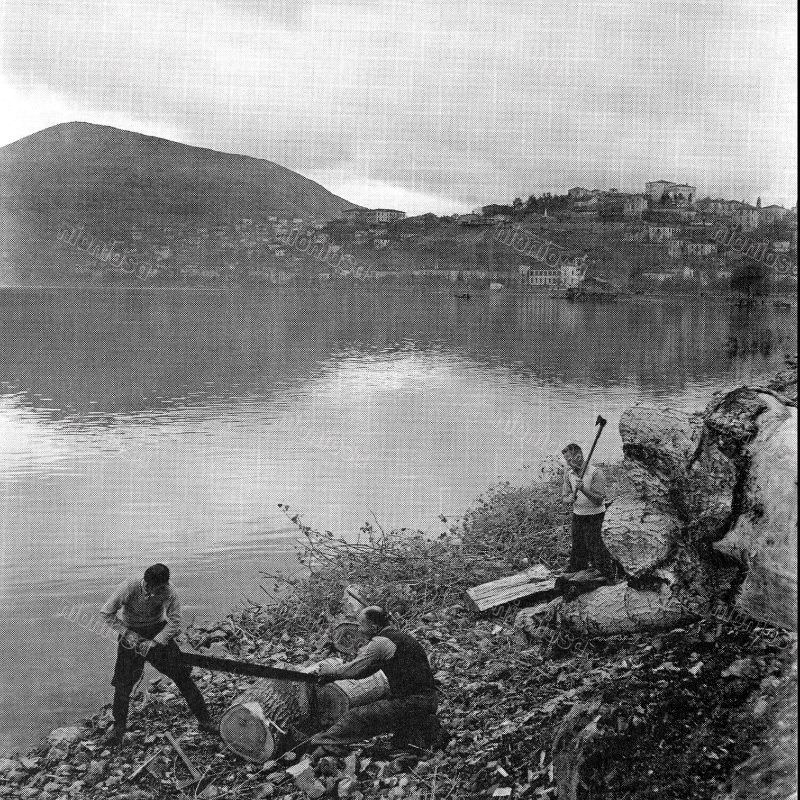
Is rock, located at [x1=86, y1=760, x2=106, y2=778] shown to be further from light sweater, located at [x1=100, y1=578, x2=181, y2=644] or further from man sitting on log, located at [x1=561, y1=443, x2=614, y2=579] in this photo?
man sitting on log, located at [x1=561, y1=443, x2=614, y2=579]

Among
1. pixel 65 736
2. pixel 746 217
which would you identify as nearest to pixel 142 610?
pixel 65 736

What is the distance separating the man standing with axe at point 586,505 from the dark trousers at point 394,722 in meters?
1.97

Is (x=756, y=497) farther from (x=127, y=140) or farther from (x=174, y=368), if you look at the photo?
(x=174, y=368)

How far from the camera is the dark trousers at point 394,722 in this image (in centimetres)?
542

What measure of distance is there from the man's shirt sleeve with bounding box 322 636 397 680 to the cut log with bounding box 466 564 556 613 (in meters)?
1.90

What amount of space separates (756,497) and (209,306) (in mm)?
66764

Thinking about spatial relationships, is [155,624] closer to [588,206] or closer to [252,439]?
[252,439]

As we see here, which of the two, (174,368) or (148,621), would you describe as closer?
(148,621)

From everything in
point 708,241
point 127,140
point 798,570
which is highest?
point 127,140

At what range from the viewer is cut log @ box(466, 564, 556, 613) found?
6969 millimetres

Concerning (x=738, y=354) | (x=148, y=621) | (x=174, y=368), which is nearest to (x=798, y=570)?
(x=148, y=621)

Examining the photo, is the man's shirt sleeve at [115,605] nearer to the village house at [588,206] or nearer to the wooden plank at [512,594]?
the wooden plank at [512,594]

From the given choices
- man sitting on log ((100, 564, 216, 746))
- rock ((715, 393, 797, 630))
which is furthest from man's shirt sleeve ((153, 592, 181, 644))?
rock ((715, 393, 797, 630))

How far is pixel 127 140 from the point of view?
51.2 ft
